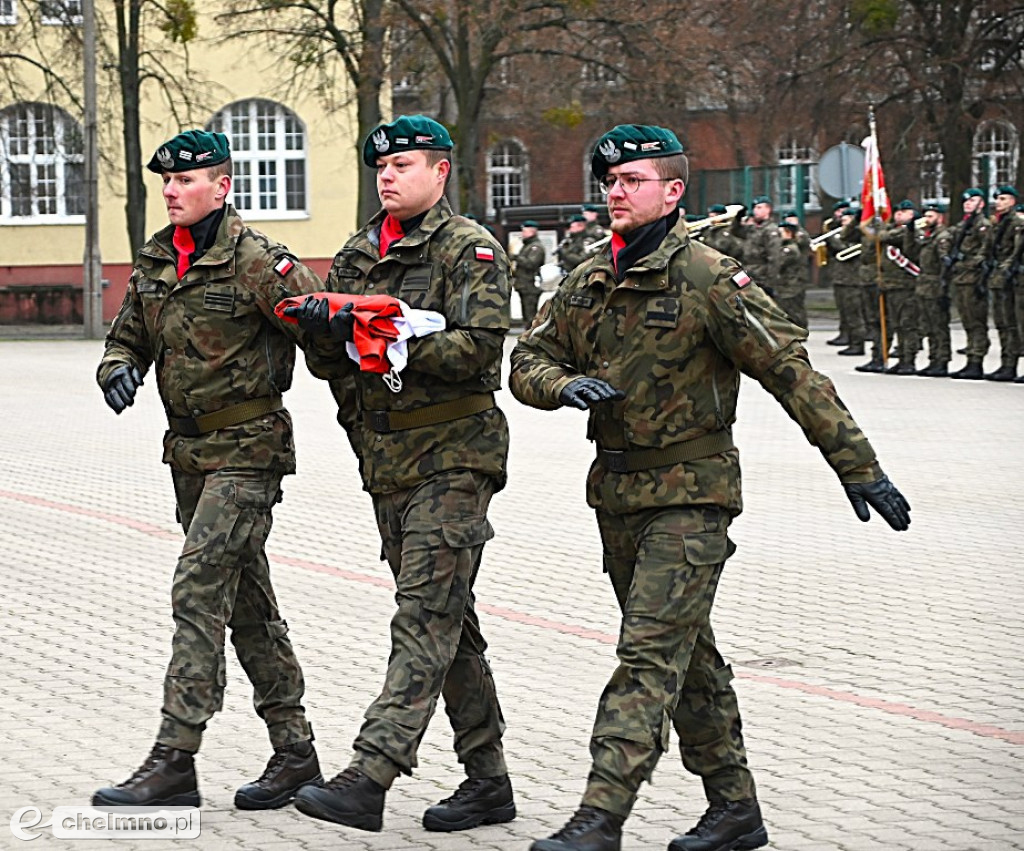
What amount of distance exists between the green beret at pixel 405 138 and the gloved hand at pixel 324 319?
47 centimetres

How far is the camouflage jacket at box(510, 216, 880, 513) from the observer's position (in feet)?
16.6

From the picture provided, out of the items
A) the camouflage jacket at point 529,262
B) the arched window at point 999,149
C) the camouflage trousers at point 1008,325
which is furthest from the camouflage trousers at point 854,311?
the arched window at point 999,149

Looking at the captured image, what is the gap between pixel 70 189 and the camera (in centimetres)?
4562

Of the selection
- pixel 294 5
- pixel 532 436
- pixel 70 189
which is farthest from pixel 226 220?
pixel 70 189

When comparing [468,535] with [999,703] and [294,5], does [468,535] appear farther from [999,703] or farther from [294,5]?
[294,5]

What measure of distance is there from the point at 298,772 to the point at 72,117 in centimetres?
3828

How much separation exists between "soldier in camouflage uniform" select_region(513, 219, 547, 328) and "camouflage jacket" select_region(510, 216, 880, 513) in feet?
90.0

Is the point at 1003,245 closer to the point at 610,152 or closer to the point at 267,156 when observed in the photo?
the point at 610,152

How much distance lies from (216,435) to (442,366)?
2.77 ft

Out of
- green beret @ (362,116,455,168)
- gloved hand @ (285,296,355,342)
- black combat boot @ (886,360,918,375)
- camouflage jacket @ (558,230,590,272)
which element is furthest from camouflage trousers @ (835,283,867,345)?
gloved hand @ (285,296,355,342)

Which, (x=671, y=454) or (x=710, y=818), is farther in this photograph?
(x=710, y=818)

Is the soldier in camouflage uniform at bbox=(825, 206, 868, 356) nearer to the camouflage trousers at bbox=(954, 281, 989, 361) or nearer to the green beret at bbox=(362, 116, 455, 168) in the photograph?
the camouflage trousers at bbox=(954, 281, 989, 361)

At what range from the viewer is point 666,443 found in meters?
5.15

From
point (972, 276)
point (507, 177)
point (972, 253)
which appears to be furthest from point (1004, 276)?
point (507, 177)
